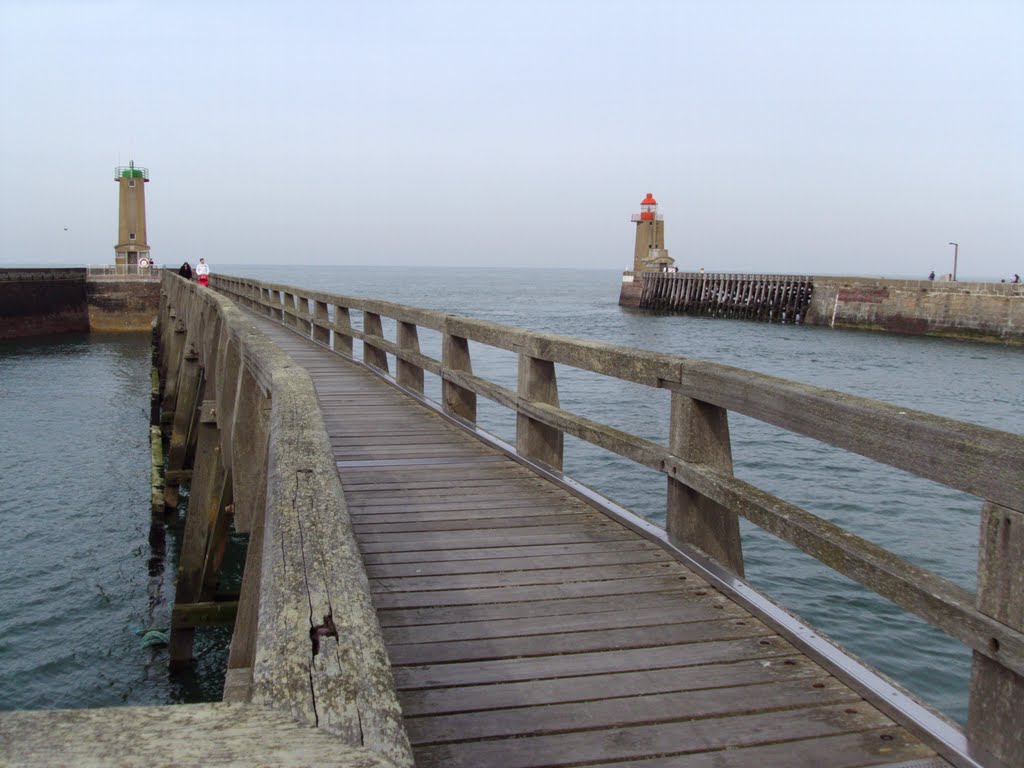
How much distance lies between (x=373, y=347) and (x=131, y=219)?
1995 inches

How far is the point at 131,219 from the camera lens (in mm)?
55750

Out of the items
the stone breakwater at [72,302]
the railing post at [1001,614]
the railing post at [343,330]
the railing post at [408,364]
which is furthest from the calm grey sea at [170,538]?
the stone breakwater at [72,302]

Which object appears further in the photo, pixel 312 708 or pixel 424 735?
pixel 424 735

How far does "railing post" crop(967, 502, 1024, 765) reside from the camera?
214 centimetres

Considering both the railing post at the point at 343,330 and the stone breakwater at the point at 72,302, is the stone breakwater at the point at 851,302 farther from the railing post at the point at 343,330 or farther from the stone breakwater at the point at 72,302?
the railing post at the point at 343,330

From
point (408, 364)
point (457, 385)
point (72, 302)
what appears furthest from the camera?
point (72, 302)

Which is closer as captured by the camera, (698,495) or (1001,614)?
(1001,614)

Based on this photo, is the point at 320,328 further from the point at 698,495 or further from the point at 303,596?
the point at 303,596

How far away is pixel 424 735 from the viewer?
2434mm

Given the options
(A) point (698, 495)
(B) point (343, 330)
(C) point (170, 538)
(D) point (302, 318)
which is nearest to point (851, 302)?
(D) point (302, 318)

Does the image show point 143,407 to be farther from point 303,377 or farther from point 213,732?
point 213,732

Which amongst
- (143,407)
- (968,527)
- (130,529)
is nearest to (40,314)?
(143,407)

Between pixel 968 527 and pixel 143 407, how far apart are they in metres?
A: 20.4

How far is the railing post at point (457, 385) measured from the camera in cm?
742
